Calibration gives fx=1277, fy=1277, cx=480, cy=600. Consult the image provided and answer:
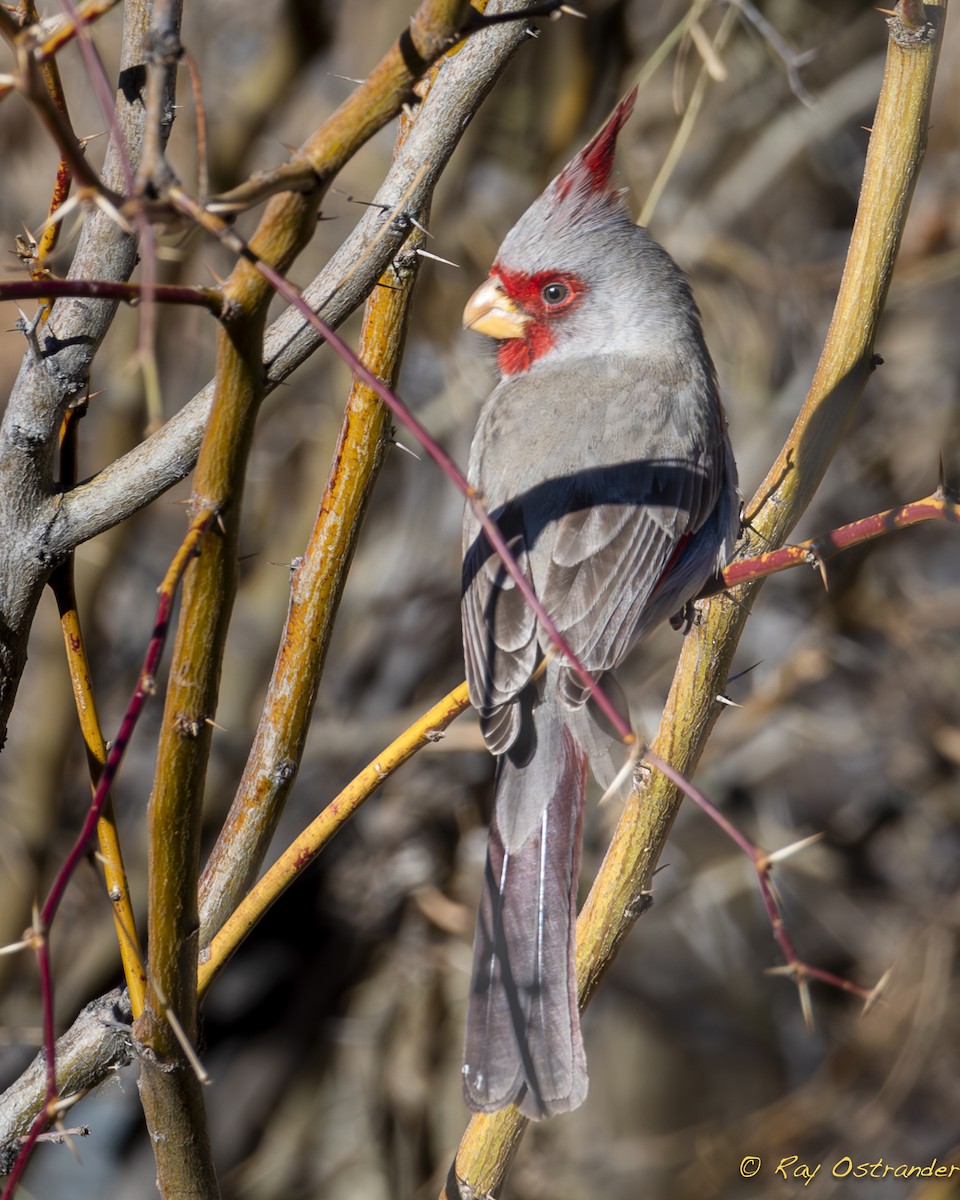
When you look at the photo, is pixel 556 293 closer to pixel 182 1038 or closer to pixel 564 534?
pixel 564 534

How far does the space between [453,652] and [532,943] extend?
278 cm

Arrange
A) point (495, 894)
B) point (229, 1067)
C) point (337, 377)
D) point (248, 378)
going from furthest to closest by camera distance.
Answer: point (229, 1067) < point (337, 377) < point (495, 894) < point (248, 378)

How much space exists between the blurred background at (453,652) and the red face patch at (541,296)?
1526 millimetres

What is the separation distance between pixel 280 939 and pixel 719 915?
218 cm

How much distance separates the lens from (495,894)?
2350mm

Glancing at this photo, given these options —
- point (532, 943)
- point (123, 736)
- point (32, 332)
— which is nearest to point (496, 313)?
point (32, 332)

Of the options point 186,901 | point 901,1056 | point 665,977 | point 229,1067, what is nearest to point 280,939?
point 229,1067

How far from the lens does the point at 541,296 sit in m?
3.21

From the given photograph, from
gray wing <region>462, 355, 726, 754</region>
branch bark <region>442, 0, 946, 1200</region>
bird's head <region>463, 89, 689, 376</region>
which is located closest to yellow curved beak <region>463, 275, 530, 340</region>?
bird's head <region>463, 89, 689, 376</region>

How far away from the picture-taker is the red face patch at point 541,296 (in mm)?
3184

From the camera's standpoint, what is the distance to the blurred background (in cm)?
480

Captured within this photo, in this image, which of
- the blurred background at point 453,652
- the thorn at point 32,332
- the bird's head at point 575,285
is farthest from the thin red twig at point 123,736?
the blurred background at point 453,652

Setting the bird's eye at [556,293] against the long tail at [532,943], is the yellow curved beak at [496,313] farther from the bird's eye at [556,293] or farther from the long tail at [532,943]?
the long tail at [532,943]

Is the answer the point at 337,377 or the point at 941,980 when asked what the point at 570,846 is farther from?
the point at 941,980
